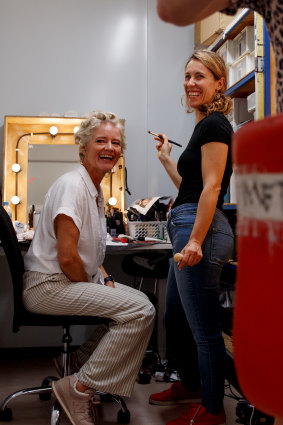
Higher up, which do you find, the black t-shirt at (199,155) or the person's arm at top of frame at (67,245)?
the black t-shirt at (199,155)

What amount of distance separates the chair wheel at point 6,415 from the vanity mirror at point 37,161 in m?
1.31

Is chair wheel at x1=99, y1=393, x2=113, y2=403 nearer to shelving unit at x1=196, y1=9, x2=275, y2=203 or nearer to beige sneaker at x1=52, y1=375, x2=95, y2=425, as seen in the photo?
beige sneaker at x1=52, y1=375, x2=95, y2=425

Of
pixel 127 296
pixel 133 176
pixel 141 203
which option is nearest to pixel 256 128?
pixel 127 296

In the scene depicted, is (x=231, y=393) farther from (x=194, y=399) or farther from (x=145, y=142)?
(x=145, y=142)

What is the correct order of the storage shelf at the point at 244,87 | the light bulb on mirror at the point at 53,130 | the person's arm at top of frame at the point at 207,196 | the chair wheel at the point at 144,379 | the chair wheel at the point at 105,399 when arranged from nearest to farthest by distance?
the person's arm at top of frame at the point at 207,196
the chair wheel at the point at 105,399
the storage shelf at the point at 244,87
the chair wheel at the point at 144,379
the light bulb on mirror at the point at 53,130

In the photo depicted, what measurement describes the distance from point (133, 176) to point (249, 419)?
183 centimetres

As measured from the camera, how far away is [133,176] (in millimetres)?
3123

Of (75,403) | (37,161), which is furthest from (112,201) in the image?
(75,403)

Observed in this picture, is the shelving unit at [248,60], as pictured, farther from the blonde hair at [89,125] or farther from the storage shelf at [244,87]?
the blonde hair at [89,125]

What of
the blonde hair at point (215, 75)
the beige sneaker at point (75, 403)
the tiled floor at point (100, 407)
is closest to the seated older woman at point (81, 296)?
the beige sneaker at point (75, 403)

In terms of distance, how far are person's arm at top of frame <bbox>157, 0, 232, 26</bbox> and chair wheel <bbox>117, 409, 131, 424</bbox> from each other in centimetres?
168

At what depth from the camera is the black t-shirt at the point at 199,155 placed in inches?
59.3

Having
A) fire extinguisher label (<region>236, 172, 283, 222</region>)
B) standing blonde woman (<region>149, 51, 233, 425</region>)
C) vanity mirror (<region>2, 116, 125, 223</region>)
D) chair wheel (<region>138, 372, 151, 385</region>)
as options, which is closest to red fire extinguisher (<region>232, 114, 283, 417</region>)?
fire extinguisher label (<region>236, 172, 283, 222</region>)

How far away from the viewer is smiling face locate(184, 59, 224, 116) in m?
1.64
